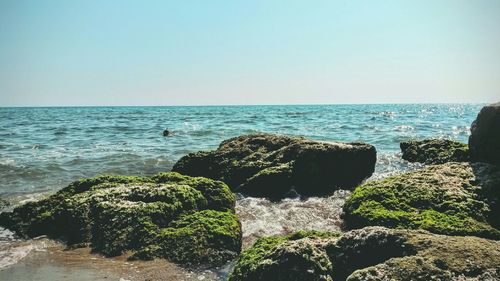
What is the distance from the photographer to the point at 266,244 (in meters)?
5.31

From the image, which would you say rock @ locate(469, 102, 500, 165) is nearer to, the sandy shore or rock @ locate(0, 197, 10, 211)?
the sandy shore

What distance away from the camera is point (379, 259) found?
4.21m

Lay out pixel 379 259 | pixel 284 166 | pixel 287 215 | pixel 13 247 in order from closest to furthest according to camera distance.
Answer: pixel 379 259 < pixel 13 247 < pixel 287 215 < pixel 284 166

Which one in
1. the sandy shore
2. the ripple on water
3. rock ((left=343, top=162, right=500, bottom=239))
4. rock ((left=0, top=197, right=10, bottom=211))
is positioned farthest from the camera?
rock ((left=0, top=197, right=10, bottom=211))

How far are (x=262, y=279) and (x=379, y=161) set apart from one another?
41.6ft

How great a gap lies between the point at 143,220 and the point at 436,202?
535 cm

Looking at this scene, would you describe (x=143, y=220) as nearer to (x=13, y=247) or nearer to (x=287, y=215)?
(x=13, y=247)

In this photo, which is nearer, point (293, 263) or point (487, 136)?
point (293, 263)

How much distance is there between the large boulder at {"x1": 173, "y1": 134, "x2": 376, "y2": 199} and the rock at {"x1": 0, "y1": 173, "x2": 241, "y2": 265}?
226 cm

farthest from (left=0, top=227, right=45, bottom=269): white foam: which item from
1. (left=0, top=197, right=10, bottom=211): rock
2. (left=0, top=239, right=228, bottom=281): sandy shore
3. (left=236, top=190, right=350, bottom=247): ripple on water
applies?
(left=236, top=190, right=350, bottom=247): ripple on water

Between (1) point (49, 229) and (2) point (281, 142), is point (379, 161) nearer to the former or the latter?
(2) point (281, 142)

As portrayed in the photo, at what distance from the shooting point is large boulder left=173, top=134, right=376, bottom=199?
34.7 ft

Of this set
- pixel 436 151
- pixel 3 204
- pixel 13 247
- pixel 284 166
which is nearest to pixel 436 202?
pixel 284 166

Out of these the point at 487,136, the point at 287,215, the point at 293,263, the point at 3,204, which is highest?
the point at 487,136
